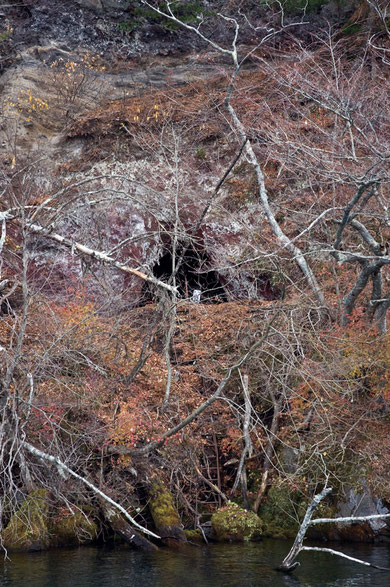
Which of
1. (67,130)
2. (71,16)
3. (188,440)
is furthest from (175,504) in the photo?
(71,16)

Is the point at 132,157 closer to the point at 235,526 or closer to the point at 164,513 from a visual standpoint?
the point at 164,513

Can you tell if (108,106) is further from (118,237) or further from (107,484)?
(107,484)

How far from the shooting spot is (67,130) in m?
23.2

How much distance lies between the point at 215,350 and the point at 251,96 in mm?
10306

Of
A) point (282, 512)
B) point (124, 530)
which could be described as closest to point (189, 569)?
point (124, 530)

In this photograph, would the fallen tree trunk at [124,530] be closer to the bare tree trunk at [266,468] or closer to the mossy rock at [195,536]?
the mossy rock at [195,536]

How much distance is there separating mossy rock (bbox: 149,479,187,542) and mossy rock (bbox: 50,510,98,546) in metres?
1.34

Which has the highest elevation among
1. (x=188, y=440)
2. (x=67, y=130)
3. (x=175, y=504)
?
(x=67, y=130)

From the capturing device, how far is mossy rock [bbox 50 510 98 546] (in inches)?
486

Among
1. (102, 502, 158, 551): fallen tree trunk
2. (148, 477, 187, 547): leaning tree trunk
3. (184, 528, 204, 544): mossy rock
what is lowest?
(184, 528, 204, 544): mossy rock

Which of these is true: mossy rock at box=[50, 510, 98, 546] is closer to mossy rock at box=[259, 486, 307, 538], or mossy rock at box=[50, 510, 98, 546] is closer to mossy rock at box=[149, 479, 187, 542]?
mossy rock at box=[149, 479, 187, 542]

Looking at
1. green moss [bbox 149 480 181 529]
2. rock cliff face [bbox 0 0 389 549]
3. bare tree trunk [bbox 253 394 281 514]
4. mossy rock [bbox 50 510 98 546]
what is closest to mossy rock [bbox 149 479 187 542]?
green moss [bbox 149 480 181 529]

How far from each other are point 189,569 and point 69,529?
9.15 ft

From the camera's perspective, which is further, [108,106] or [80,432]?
[108,106]
